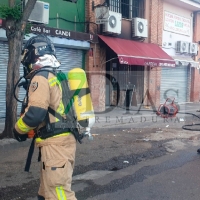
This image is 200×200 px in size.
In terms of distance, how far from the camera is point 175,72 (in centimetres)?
1884

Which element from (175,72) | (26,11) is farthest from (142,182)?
(175,72)

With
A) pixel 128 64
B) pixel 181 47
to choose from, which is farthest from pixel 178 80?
pixel 128 64

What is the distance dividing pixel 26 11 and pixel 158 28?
1017 centimetres

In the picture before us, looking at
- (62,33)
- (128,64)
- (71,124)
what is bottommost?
(71,124)

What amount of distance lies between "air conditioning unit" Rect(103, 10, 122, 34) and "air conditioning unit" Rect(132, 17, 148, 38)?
135cm

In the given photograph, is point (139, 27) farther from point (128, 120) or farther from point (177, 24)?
point (128, 120)

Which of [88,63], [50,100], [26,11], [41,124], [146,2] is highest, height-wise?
[146,2]

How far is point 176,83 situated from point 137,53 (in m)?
6.06

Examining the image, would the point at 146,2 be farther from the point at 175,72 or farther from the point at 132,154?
the point at 132,154

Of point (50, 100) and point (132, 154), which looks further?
point (132, 154)

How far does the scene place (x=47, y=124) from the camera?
303cm

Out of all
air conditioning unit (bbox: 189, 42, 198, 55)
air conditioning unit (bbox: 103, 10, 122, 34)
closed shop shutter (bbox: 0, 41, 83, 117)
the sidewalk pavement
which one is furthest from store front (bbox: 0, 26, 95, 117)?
air conditioning unit (bbox: 189, 42, 198, 55)

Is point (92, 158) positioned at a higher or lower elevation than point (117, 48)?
lower

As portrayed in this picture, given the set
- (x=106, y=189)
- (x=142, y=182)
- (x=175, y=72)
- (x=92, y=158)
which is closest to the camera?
(x=106, y=189)
